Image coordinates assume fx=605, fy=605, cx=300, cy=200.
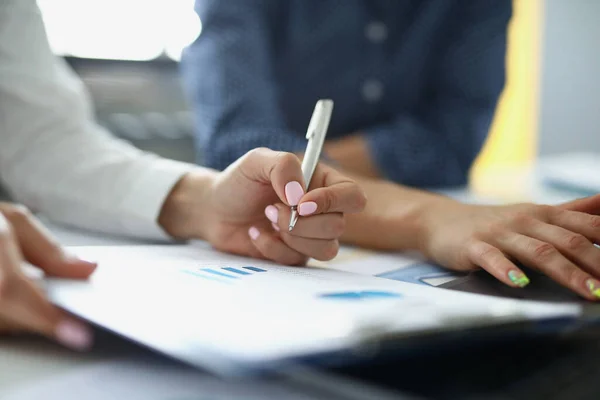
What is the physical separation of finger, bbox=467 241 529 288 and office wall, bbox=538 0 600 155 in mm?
973

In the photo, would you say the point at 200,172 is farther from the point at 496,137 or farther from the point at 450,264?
the point at 496,137

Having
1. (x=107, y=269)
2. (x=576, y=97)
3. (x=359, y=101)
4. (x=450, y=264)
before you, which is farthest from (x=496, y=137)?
(x=107, y=269)

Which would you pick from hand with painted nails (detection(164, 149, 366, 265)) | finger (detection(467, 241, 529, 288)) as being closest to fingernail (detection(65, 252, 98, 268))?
hand with painted nails (detection(164, 149, 366, 265))

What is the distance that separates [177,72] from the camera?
3.54ft

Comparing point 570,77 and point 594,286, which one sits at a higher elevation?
point 570,77

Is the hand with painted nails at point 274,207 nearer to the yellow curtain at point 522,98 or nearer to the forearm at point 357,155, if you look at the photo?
the forearm at point 357,155

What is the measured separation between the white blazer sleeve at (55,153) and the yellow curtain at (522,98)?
1.11m

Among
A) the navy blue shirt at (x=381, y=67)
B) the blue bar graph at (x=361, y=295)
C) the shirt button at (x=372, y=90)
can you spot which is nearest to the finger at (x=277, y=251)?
the blue bar graph at (x=361, y=295)

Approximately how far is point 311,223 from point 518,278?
0.42 feet

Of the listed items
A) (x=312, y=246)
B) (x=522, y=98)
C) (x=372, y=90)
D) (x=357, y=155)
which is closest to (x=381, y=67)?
(x=372, y=90)

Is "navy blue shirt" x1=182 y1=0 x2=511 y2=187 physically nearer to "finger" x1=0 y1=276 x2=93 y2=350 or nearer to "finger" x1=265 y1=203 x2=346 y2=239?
"finger" x1=265 y1=203 x2=346 y2=239

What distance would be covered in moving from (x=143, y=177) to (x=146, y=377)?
260mm

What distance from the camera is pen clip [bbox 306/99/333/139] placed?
0.39 metres

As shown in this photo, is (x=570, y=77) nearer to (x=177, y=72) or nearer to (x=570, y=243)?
(x=177, y=72)
